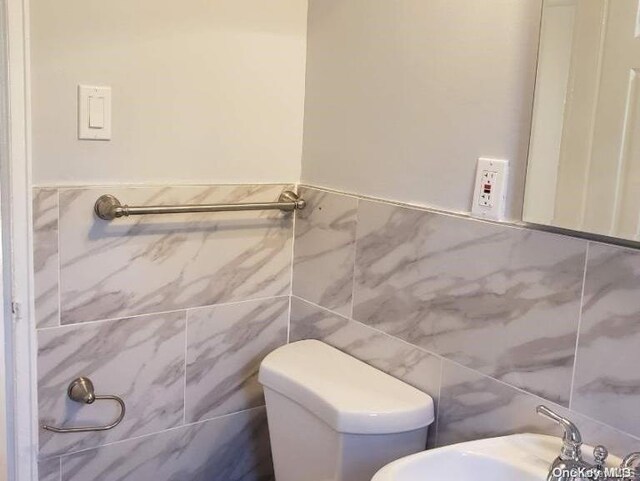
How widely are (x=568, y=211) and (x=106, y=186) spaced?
0.97 m

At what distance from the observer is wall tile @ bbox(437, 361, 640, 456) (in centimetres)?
114

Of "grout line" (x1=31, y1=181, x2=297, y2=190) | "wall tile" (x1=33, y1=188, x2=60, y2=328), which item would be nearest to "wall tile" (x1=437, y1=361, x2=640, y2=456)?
"grout line" (x1=31, y1=181, x2=297, y2=190)

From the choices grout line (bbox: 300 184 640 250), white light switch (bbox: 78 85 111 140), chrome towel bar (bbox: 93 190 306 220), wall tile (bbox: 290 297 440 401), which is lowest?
wall tile (bbox: 290 297 440 401)

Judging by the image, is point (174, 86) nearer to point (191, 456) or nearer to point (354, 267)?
point (354, 267)

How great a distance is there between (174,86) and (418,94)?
56 centimetres

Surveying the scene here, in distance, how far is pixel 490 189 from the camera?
4.23 feet

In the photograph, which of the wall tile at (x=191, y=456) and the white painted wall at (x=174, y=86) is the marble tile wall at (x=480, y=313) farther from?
the wall tile at (x=191, y=456)

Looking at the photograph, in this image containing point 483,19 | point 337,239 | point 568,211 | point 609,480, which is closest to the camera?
point 609,480

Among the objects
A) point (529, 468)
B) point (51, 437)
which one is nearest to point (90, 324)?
point (51, 437)

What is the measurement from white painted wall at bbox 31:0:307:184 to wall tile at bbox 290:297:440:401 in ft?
1.24

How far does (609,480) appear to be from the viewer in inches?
41.1

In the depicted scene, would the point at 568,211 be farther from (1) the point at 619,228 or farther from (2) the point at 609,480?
(2) the point at 609,480

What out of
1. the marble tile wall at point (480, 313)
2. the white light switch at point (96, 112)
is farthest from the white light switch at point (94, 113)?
the marble tile wall at point (480, 313)

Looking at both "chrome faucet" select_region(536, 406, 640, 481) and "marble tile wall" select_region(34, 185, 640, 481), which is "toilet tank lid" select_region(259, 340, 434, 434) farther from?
"chrome faucet" select_region(536, 406, 640, 481)
